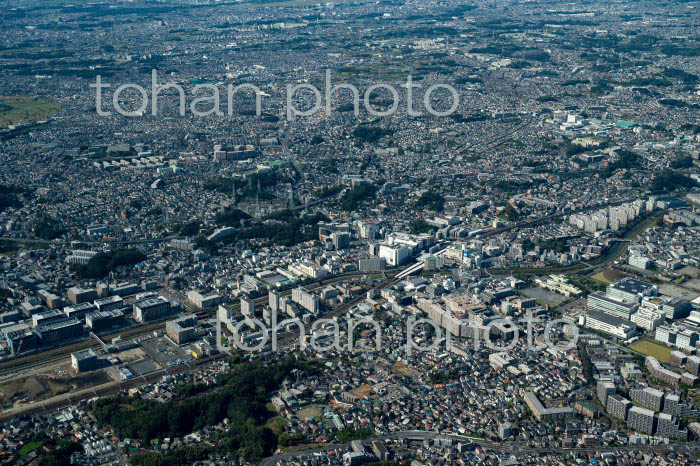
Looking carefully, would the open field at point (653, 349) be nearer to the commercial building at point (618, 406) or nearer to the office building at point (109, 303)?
the commercial building at point (618, 406)

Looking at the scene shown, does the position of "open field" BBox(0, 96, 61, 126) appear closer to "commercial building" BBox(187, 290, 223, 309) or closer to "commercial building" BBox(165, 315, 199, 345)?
"commercial building" BBox(187, 290, 223, 309)

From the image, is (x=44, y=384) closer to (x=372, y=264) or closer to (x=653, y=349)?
(x=372, y=264)

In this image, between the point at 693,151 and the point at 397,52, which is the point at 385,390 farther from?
the point at 397,52

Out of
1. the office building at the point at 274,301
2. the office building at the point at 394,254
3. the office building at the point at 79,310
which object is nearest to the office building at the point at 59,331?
the office building at the point at 79,310

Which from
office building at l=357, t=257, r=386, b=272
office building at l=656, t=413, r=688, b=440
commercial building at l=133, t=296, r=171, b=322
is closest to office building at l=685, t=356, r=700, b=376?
office building at l=656, t=413, r=688, b=440

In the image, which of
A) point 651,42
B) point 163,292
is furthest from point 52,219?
point 651,42

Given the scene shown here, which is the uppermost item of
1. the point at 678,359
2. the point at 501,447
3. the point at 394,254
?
the point at 394,254

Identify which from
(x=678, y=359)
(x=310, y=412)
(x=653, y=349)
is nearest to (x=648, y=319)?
(x=653, y=349)
